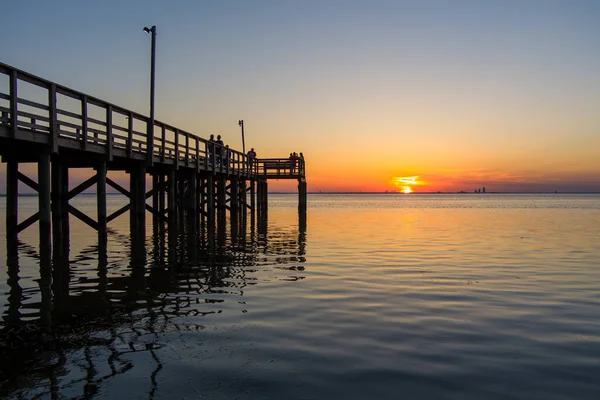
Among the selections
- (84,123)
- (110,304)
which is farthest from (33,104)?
(110,304)

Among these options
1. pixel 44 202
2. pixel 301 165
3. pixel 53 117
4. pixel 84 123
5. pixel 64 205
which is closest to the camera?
pixel 53 117

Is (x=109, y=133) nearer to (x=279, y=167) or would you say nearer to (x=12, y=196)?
(x=12, y=196)

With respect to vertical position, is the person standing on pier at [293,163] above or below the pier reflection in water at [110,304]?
above

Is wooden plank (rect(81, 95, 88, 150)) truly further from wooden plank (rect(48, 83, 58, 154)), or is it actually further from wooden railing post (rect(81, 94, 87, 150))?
wooden plank (rect(48, 83, 58, 154))

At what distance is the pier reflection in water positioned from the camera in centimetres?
509

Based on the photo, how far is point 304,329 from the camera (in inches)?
270

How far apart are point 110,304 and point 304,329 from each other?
336cm

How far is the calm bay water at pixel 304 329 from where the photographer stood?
485cm

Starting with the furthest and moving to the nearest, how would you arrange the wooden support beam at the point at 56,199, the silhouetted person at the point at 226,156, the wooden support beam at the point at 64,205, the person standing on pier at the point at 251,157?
the person standing on pier at the point at 251,157 < the silhouetted person at the point at 226,156 < the wooden support beam at the point at 64,205 < the wooden support beam at the point at 56,199

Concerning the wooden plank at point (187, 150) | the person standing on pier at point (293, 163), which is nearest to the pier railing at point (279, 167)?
the person standing on pier at point (293, 163)

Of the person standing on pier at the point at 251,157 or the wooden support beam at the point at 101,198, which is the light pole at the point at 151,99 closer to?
the wooden support beam at the point at 101,198

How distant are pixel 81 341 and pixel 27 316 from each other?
1876 millimetres

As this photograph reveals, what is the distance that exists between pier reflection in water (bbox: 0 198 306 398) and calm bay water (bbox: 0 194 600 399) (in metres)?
0.03

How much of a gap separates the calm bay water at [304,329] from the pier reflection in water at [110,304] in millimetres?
31
